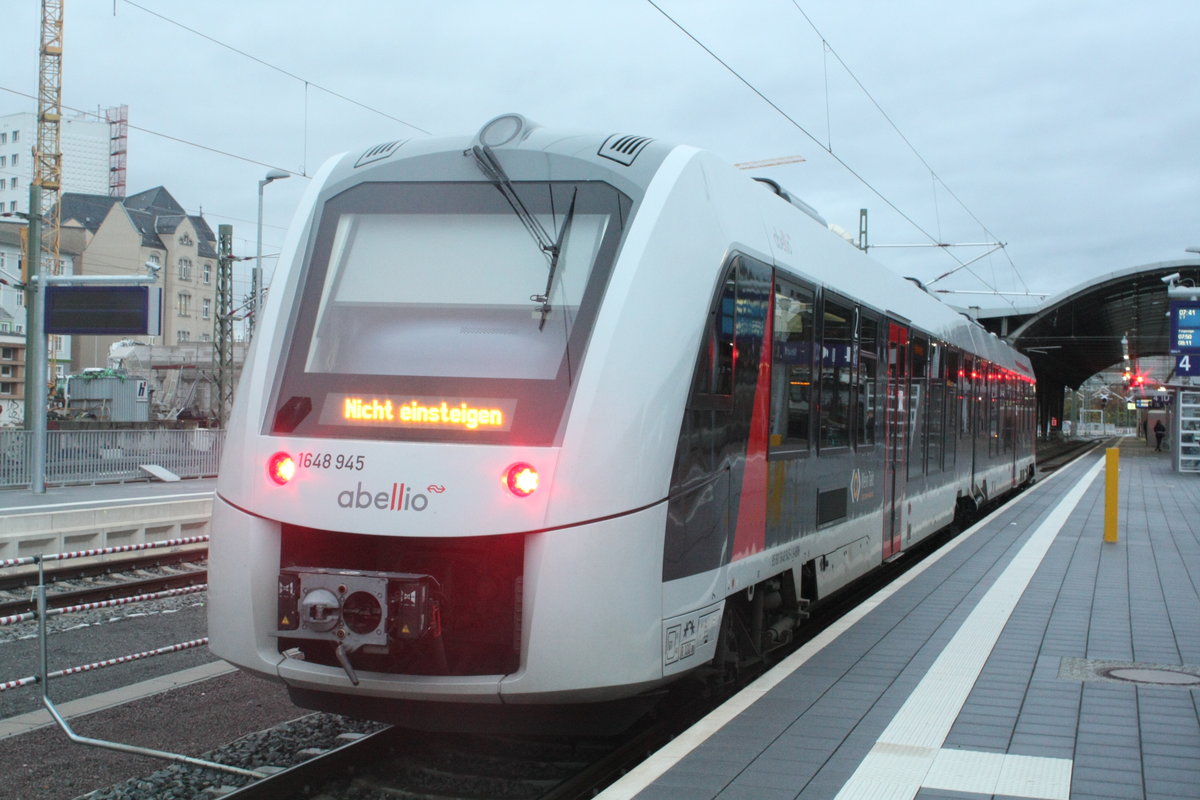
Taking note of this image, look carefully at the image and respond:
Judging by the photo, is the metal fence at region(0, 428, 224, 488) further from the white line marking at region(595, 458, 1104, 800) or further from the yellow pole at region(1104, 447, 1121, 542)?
the white line marking at region(595, 458, 1104, 800)

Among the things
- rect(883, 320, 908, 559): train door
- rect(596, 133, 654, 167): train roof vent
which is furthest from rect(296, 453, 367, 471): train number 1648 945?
rect(883, 320, 908, 559): train door

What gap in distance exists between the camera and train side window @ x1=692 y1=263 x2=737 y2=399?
5957mm

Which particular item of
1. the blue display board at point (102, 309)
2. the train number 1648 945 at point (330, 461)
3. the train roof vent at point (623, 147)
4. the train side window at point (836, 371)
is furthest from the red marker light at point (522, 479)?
the blue display board at point (102, 309)

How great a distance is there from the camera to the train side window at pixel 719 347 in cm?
596

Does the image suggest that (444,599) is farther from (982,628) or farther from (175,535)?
(175,535)

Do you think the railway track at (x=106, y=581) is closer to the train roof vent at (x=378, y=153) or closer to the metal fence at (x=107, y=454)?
the train roof vent at (x=378, y=153)

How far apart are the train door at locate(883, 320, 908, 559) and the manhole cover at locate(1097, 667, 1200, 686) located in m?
3.57

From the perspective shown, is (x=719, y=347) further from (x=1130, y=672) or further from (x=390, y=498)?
(x=1130, y=672)

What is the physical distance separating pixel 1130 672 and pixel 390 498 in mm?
4565

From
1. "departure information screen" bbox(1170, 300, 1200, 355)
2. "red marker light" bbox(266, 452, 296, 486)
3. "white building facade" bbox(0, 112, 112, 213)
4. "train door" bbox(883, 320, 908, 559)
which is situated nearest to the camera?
A: "red marker light" bbox(266, 452, 296, 486)

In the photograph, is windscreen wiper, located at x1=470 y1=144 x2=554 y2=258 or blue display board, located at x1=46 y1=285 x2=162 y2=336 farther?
blue display board, located at x1=46 y1=285 x2=162 y2=336

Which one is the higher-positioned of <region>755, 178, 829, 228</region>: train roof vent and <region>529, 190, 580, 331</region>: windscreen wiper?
<region>755, 178, 829, 228</region>: train roof vent

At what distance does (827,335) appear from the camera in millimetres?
8477

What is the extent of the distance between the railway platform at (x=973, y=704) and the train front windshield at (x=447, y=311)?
5.75 ft
